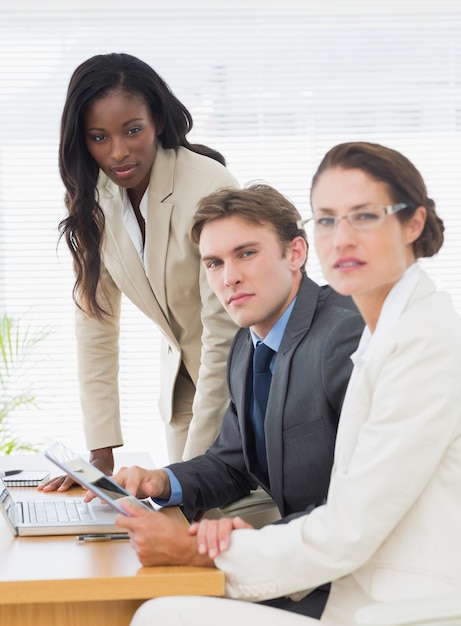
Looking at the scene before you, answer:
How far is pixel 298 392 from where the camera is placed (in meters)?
1.94

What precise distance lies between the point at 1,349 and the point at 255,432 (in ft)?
9.44

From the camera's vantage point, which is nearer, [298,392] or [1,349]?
[298,392]

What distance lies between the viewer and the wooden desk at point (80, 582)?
1.45 metres

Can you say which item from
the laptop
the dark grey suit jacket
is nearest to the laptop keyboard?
the laptop

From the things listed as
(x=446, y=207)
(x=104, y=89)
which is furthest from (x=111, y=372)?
(x=446, y=207)

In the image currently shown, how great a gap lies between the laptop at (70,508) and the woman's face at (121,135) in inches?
35.2

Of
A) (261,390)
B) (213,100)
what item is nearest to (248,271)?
(261,390)

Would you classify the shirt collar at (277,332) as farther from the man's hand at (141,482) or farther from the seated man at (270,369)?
the man's hand at (141,482)

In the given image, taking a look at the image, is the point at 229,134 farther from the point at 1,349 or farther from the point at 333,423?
the point at 333,423

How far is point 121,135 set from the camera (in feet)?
7.90

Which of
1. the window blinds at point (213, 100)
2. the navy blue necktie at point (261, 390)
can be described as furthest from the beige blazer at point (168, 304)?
the window blinds at point (213, 100)

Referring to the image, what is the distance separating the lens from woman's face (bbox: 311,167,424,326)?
1.53m

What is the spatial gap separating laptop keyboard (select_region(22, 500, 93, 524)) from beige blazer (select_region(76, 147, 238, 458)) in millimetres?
514

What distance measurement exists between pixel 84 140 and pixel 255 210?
0.62m
